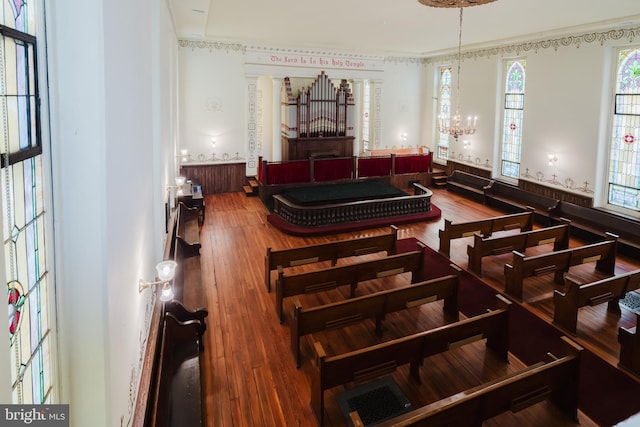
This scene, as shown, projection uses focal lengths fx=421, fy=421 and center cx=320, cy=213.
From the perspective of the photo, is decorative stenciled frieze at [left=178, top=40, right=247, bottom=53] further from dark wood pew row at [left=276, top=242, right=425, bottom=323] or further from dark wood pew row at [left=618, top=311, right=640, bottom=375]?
dark wood pew row at [left=618, top=311, right=640, bottom=375]

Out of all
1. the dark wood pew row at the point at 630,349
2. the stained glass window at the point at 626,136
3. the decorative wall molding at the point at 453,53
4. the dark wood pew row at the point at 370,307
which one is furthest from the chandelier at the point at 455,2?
the dark wood pew row at the point at 630,349

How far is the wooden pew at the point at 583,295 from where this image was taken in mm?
5199

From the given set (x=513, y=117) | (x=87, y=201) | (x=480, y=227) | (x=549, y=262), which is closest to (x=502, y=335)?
(x=549, y=262)

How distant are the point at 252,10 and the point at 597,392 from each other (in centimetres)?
794

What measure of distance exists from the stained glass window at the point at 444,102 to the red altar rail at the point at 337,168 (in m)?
1.93

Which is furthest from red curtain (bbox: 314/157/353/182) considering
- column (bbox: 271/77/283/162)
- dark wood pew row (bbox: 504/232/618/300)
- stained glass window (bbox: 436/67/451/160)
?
dark wood pew row (bbox: 504/232/618/300)

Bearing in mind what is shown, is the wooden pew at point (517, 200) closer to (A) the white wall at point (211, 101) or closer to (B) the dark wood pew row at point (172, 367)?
(A) the white wall at point (211, 101)

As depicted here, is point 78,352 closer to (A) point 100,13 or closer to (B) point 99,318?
(B) point 99,318

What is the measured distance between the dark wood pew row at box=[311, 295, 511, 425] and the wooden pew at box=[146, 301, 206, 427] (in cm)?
108

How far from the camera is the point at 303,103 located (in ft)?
41.5

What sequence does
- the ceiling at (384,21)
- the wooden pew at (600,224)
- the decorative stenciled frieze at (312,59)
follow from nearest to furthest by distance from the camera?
the ceiling at (384,21), the wooden pew at (600,224), the decorative stenciled frieze at (312,59)

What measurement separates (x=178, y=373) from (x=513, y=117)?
11.0m

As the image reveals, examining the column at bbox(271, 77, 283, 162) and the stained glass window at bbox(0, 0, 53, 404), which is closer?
the stained glass window at bbox(0, 0, 53, 404)

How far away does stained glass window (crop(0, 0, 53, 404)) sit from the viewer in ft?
4.50
